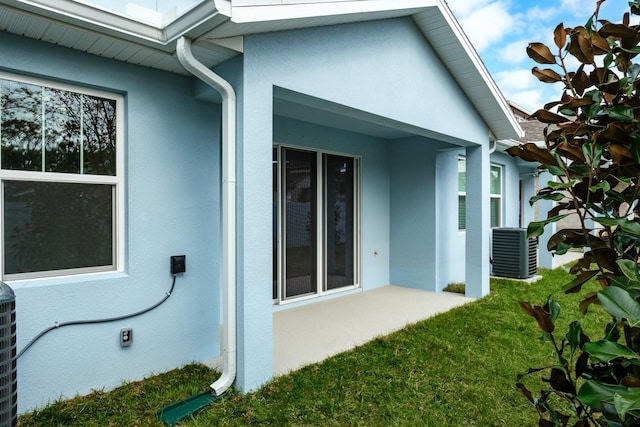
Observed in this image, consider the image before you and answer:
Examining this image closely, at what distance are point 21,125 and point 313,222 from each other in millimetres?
4616

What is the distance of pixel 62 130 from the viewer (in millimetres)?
3609

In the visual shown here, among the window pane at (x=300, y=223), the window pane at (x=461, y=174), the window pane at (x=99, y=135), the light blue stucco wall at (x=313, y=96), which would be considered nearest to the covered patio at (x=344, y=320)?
the window pane at (x=300, y=223)

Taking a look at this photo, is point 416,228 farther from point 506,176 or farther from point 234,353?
point 234,353

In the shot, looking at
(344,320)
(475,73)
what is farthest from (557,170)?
(475,73)

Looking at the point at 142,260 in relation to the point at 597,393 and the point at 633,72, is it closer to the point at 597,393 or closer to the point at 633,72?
the point at 597,393

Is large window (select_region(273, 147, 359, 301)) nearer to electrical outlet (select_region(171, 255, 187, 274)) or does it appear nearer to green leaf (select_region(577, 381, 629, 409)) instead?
electrical outlet (select_region(171, 255, 187, 274))

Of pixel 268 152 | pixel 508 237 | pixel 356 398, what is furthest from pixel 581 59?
pixel 508 237

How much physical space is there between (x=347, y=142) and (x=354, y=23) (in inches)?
124

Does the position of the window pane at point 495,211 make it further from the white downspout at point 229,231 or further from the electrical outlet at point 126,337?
the electrical outlet at point 126,337

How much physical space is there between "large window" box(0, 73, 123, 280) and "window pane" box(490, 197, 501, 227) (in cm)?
965

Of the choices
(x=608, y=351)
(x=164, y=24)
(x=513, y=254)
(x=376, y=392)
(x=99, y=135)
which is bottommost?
(x=376, y=392)

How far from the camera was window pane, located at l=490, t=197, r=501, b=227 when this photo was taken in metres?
10.7

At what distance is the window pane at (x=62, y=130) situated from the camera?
3.53m

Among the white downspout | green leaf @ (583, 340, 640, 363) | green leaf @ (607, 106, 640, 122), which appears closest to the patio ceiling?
the white downspout
